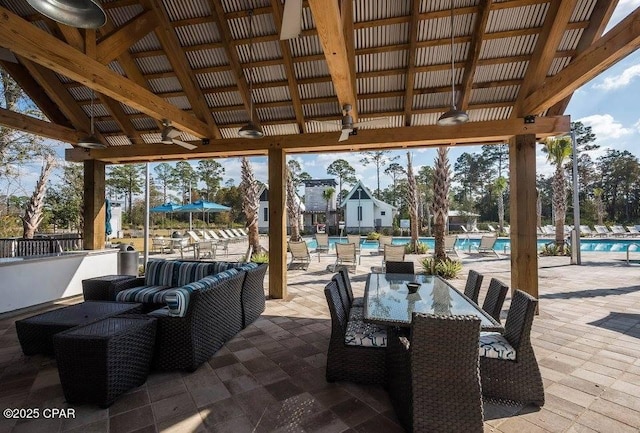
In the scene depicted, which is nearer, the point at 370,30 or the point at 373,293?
the point at 373,293

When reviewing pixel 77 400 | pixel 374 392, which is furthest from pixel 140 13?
pixel 374 392

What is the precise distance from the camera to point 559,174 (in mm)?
12531

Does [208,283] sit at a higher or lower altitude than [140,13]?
lower

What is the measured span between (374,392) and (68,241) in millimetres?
8400

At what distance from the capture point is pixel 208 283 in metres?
3.13

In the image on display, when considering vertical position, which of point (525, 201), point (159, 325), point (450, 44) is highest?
point (450, 44)

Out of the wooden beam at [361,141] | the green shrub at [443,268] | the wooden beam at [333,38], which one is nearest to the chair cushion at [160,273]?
the wooden beam at [361,141]

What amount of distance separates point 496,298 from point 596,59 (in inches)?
112

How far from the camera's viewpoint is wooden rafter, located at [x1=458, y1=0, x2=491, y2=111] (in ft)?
12.5

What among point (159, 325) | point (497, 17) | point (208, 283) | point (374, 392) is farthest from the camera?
point (497, 17)

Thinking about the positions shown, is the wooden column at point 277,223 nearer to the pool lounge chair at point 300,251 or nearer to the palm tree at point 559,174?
the pool lounge chair at point 300,251

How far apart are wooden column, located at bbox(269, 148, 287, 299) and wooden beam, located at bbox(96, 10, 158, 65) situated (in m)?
2.56

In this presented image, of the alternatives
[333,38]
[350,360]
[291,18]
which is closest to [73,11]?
[291,18]

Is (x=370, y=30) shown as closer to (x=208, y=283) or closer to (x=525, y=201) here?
(x=525, y=201)
